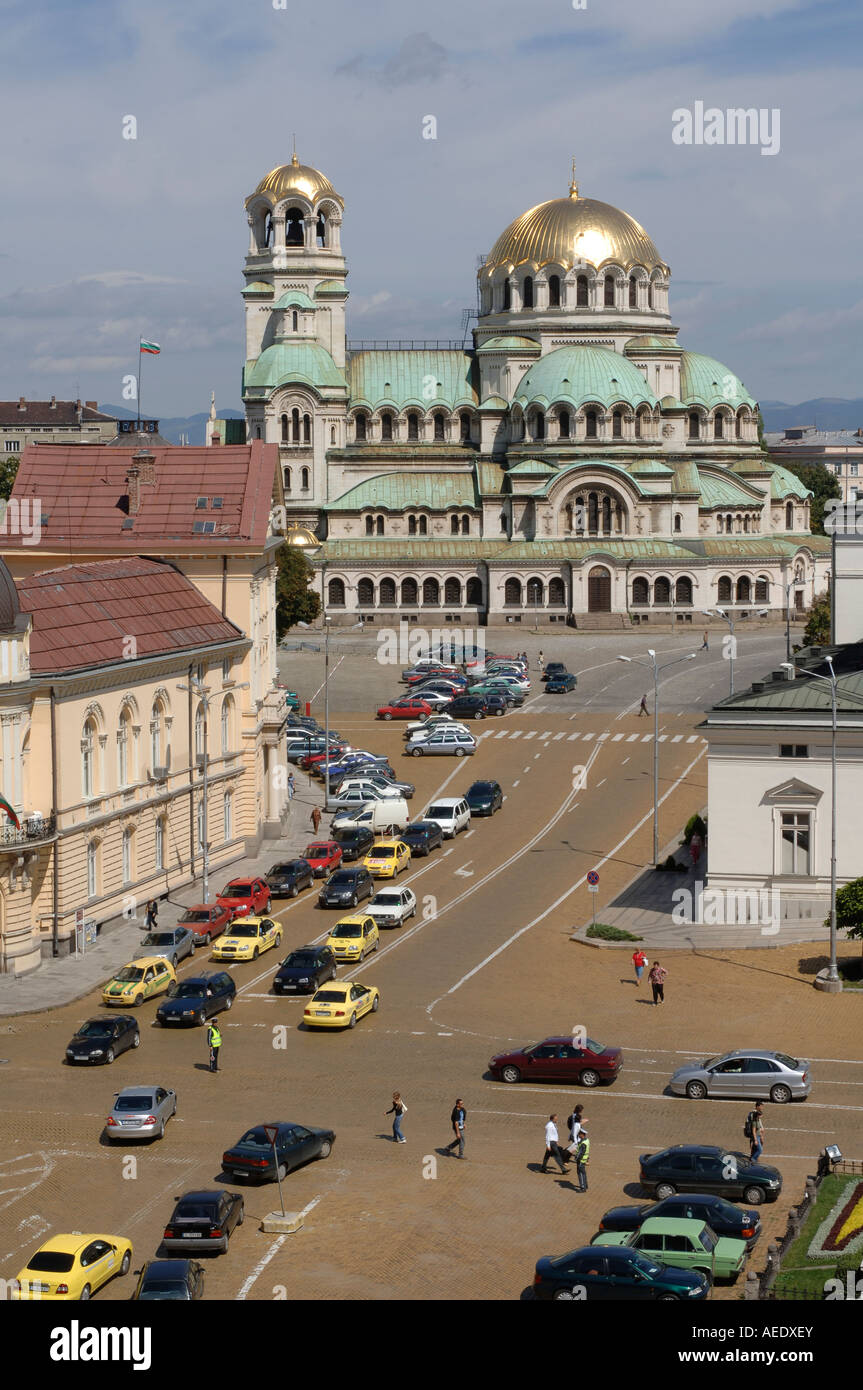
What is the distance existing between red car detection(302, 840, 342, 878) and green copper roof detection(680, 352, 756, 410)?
296 ft

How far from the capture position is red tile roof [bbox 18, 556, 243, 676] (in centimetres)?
5853

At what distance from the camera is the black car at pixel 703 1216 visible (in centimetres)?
3416

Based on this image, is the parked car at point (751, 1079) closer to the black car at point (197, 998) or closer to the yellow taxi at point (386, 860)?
the black car at point (197, 998)

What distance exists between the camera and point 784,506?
489 ft

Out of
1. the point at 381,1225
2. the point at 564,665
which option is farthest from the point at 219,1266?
the point at 564,665

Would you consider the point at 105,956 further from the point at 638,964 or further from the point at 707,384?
the point at 707,384

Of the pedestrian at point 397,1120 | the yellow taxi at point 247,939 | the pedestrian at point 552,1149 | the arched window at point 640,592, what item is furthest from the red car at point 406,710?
the pedestrian at point 552,1149

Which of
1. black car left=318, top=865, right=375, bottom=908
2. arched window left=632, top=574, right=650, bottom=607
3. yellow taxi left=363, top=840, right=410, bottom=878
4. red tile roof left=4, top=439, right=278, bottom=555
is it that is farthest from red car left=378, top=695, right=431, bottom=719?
black car left=318, top=865, right=375, bottom=908

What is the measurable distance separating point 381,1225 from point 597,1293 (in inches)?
237

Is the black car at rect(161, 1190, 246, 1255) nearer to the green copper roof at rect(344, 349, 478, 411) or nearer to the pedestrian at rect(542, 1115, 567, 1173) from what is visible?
the pedestrian at rect(542, 1115, 567, 1173)

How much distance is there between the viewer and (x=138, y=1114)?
4038cm

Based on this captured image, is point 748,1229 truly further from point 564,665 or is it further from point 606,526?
point 606,526

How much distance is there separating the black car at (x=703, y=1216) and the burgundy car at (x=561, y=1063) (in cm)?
990

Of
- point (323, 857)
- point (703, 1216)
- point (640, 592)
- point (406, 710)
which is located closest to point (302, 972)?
point (323, 857)
